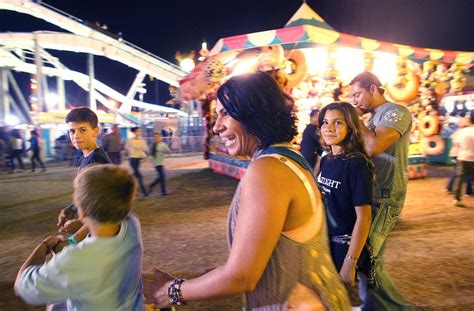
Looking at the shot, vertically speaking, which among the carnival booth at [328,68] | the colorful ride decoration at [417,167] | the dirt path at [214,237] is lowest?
the dirt path at [214,237]

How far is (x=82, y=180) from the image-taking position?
1.47m

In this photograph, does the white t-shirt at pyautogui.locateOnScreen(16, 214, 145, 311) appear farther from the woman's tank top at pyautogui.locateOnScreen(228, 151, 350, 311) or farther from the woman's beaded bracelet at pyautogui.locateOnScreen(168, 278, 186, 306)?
the woman's tank top at pyautogui.locateOnScreen(228, 151, 350, 311)

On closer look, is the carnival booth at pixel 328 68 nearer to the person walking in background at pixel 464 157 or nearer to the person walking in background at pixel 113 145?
the person walking in background at pixel 113 145

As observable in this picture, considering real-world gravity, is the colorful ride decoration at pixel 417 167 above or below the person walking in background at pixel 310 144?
below

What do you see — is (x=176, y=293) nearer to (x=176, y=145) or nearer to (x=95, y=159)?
(x=95, y=159)

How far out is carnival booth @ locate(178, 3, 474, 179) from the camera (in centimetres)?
894

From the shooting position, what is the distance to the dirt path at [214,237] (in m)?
3.62

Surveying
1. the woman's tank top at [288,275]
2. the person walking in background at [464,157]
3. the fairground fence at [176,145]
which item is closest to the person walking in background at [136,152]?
the person walking in background at [464,157]

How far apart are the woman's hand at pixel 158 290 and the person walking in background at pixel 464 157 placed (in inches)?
284

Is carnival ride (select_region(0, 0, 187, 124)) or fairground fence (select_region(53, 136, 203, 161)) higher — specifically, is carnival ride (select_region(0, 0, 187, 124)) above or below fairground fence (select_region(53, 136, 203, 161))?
above

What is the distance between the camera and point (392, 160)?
2.71m

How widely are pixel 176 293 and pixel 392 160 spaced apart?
6.63 ft

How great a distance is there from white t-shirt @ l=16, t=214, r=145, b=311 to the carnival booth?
7643 millimetres

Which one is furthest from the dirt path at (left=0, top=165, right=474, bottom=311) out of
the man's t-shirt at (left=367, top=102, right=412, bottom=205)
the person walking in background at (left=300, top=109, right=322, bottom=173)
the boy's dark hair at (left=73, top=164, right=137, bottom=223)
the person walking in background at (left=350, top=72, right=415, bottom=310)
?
the boy's dark hair at (left=73, top=164, right=137, bottom=223)
